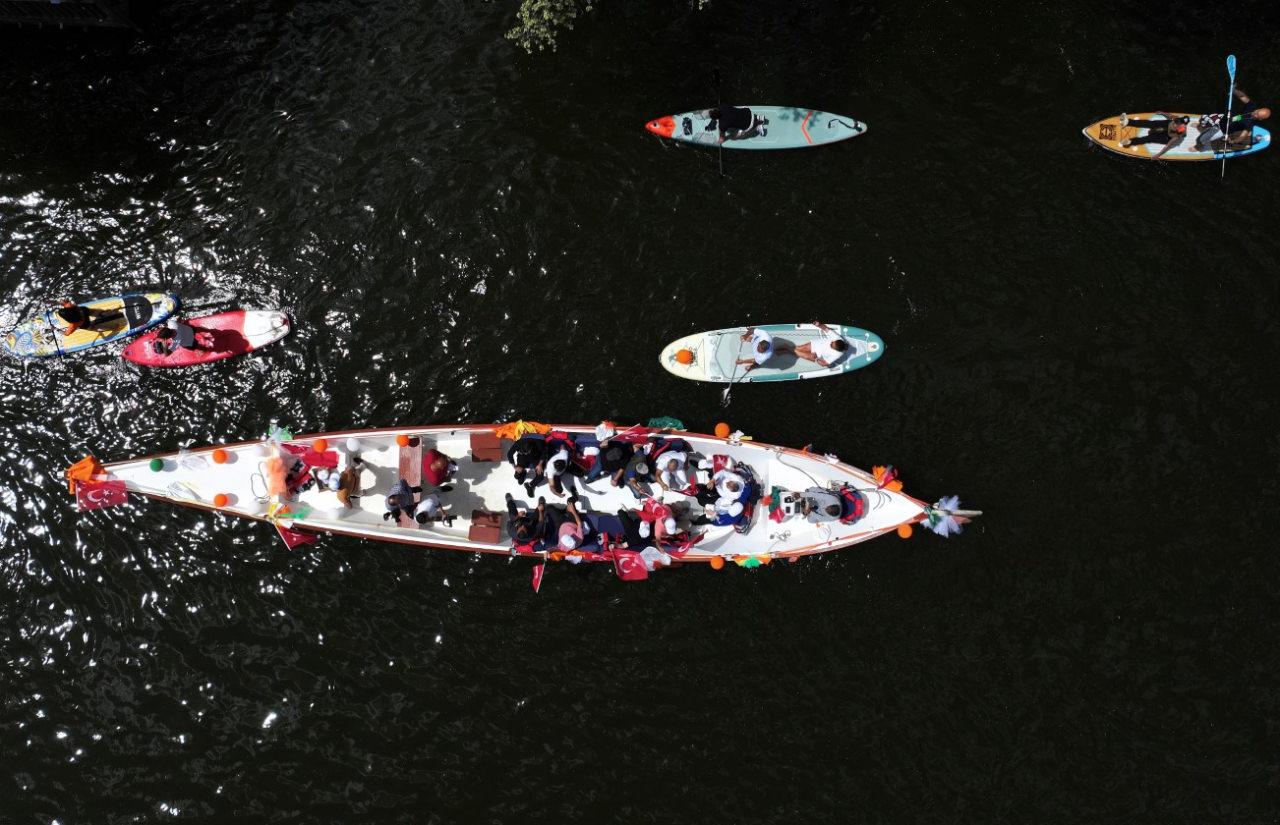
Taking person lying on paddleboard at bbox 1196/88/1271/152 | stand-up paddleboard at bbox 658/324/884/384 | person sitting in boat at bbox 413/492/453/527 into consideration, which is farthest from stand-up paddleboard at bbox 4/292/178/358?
person lying on paddleboard at bbox 1196/88/1271/152

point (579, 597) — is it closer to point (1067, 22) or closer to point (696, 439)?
point (696, 439)

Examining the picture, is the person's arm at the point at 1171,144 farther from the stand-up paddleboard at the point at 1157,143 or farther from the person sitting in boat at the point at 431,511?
the person sitting in boat at the point at 431,511

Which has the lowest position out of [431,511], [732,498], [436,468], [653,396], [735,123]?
[732,498]

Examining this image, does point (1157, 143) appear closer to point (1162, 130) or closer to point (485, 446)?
point (1162, 130)

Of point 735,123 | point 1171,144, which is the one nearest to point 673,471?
point 735,123

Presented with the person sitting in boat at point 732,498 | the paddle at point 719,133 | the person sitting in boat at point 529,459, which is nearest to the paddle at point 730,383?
the person sitting in boat at point 732,498

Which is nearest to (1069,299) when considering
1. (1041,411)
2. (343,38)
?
(1041,411)
